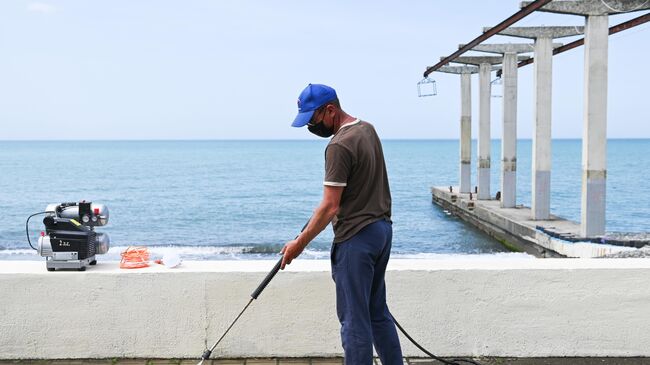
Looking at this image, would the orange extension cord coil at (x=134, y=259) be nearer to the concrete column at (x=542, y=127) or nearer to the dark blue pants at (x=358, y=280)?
the dark blue pants at (x=358, y=280)

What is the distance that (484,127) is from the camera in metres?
30.0

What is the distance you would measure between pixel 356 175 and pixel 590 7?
51.2 feet

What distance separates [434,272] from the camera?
438 centimetres

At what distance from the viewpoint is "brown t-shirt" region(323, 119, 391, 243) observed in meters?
3.46

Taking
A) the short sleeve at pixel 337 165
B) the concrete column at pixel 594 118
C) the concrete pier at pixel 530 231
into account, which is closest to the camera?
the short sleeve at pixel 337 165

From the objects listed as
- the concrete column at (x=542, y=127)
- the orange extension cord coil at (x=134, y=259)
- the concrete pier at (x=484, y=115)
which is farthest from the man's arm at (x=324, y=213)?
the concrete pier at (x=484, y=115)

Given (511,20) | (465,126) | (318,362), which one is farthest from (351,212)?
(465,126)

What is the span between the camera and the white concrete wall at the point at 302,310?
4.34 m

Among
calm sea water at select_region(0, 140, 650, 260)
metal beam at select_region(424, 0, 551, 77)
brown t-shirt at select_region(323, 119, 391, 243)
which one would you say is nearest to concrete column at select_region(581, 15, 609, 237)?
metal beam at select_region(424, 0, 551, 77)

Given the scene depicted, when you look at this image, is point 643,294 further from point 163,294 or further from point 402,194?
point 402,194

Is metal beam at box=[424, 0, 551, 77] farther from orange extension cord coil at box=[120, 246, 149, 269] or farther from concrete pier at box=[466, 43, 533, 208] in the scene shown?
orange extension cord coil at box=[120, 246, 149, 269]

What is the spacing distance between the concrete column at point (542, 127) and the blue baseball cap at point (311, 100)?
19.4 m

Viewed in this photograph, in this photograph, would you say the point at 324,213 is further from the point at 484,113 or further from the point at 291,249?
the point at 484,113

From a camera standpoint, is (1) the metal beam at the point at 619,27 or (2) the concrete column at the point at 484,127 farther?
(2) the concrete column at the point at 484,127
